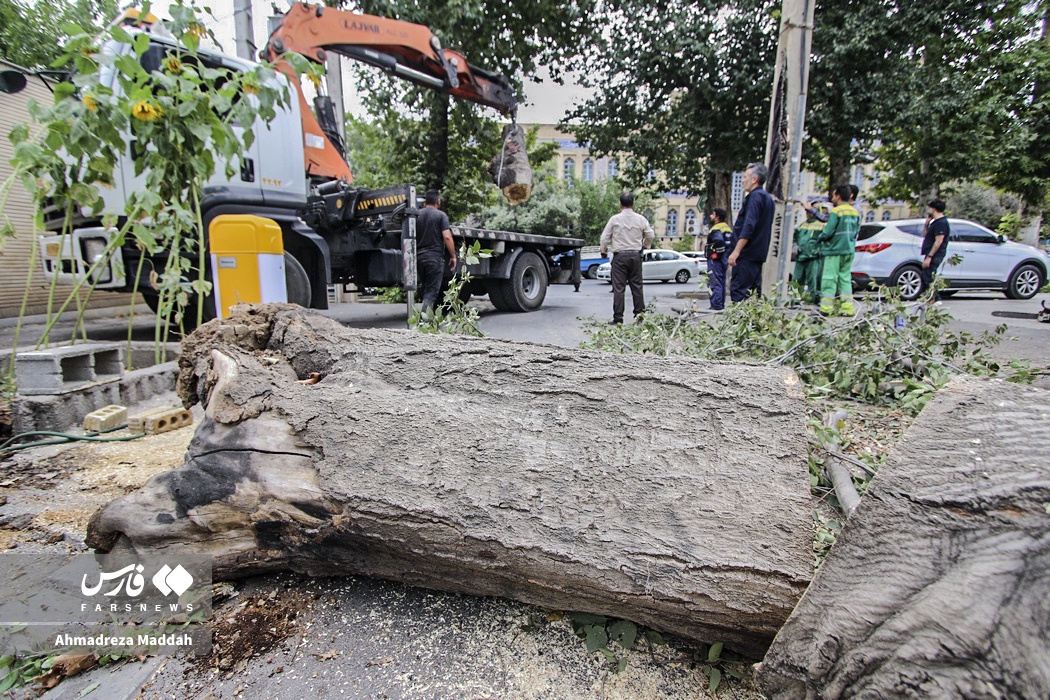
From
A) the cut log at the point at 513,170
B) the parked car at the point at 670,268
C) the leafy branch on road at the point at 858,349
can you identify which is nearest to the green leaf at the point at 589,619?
the leafy branch on road at the point at 858,349

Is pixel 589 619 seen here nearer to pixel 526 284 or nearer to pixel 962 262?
pixel 526 284

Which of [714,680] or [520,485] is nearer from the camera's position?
[714,680]

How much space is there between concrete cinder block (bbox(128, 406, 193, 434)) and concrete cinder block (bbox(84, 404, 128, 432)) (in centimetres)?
12

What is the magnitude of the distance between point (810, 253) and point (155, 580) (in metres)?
8.13

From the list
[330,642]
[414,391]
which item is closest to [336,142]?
[414,391]

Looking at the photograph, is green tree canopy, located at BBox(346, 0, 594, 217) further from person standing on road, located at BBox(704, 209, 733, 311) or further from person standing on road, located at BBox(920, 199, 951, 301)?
person standing on road, located at BBox(920, 199, 951, 301)

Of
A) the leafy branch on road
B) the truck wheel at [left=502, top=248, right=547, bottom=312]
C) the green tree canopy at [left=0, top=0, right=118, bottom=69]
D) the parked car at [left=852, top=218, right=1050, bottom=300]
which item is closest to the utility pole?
the leafy branch on road

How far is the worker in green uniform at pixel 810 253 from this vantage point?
748cm

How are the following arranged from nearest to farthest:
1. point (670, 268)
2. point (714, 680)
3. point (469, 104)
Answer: point (714, 680)
point (469, 104)
point (670, 268)

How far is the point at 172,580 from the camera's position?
1800mm

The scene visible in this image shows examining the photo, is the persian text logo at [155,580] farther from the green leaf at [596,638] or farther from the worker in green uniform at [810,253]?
the worker in green uniform at [810,253]

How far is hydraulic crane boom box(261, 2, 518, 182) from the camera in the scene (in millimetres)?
6766

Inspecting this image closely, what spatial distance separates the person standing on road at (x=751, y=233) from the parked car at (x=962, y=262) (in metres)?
7.11

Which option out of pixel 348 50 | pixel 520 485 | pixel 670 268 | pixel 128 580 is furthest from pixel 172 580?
pixel 670 268
